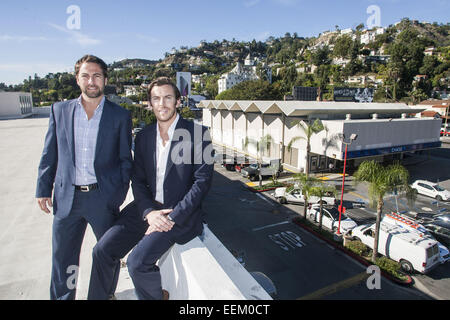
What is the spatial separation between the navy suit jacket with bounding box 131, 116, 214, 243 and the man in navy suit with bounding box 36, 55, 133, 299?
25cm

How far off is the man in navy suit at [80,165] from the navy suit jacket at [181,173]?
248 mm

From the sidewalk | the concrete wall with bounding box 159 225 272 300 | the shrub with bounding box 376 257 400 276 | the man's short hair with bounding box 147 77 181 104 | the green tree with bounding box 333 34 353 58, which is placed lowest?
the shrub with bounding box 376 257 400 276

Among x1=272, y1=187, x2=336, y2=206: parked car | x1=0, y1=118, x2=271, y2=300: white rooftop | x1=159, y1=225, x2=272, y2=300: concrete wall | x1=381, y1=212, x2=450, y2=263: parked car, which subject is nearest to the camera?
x1=159, y1=225, x2=272, y2=300: concrete wall

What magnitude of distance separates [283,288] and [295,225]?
5.55m

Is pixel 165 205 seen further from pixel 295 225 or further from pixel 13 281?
pixel 295 225

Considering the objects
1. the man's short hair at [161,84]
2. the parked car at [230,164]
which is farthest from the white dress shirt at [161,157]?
the parked car at [230,164]

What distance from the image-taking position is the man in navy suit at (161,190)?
273 cm

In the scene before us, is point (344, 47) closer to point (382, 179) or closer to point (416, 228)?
point (416, 228)

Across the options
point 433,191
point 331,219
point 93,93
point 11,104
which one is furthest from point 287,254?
point 11,104

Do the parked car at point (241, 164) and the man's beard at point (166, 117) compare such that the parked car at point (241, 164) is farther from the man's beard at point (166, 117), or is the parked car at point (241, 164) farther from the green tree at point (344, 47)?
the green tree at point (344, 47)

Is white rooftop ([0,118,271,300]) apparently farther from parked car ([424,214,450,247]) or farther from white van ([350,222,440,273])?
parked car ([424,214,450,247])

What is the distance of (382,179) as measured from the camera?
10445mm

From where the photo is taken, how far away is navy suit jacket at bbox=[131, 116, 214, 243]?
3.00m

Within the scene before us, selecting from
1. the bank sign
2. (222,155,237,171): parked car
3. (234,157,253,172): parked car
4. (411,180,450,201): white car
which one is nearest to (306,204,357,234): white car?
(411,180,450,201): white car
